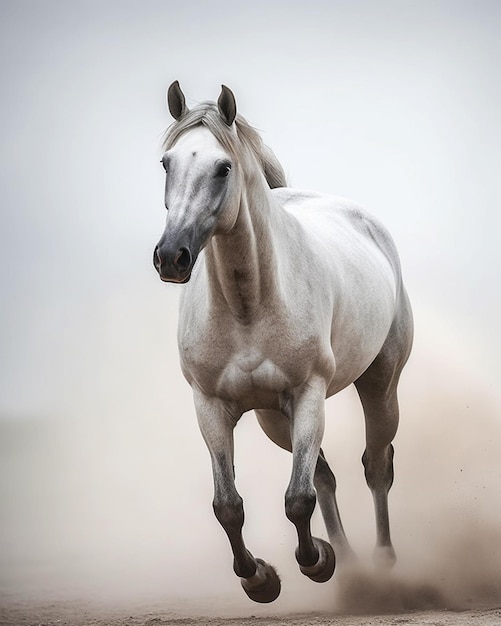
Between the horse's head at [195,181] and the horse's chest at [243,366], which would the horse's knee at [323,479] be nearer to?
the horse's chest at [243,366]

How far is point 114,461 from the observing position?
9180mm

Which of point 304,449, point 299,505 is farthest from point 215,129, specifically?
point 299,505

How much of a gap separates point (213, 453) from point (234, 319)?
26.0 inches

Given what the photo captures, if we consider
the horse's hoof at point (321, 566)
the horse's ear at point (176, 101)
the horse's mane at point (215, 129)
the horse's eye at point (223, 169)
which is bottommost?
the horse's hoof at point (321, 566)

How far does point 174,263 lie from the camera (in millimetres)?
3756

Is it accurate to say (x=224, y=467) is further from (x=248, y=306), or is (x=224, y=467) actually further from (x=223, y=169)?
(x=223, y=169)

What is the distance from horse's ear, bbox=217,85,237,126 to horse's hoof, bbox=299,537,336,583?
81.7 inches

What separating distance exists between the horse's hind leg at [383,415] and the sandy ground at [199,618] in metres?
0.81

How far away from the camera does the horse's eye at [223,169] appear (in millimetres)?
4059

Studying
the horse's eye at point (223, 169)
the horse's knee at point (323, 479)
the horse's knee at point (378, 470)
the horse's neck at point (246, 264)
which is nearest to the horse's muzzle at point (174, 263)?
the horse's eye at point (223, 169)

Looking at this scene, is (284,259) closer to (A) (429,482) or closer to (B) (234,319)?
(B) (234,319)

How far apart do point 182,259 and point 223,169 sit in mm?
493

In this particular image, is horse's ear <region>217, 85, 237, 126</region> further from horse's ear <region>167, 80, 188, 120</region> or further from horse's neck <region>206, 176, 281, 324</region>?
horse's neck <region>206, 176, 281, 324</region>

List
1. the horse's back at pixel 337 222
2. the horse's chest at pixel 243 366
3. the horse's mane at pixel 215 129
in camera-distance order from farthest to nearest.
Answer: the horse's back at pixel 337 222, the horse's chest at pixel 243 366, the horse's mane at pixel 215 129
